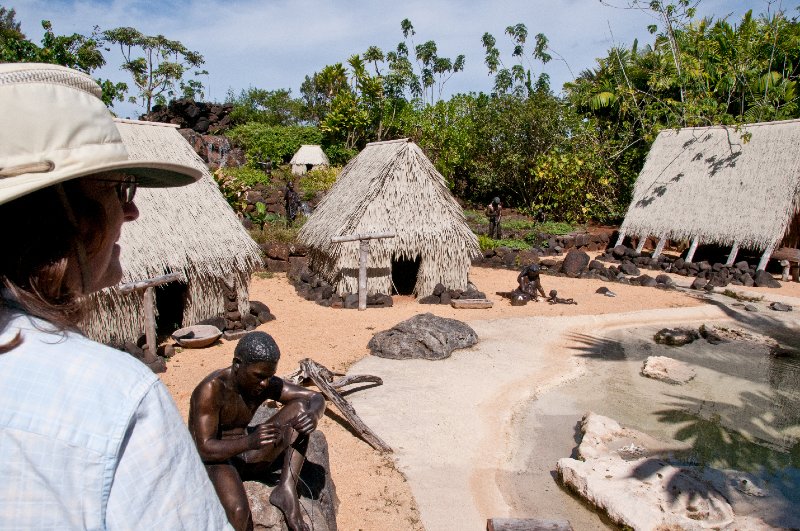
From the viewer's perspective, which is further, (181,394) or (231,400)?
(181,394)

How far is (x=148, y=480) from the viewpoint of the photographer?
0.94 metres

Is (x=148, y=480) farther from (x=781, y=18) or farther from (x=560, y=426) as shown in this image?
(x=781, y=18)

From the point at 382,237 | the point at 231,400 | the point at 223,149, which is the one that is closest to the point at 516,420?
the point at 231,400

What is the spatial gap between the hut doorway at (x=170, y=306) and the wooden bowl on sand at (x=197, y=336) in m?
0.86

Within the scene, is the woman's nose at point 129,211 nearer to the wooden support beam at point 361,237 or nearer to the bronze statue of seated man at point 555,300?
the wooden support beam at point 361,237

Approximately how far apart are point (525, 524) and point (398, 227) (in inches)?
342

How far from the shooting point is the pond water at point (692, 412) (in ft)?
18.8

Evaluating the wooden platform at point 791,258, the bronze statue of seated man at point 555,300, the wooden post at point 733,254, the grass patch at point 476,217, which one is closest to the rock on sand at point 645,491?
the bronze statue of seated man at point 555,300

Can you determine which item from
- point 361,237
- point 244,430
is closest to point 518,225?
point 361,237

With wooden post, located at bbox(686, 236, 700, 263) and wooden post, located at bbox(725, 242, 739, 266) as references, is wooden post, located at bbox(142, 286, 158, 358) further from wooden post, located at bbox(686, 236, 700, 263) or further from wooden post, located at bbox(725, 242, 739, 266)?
wooden post, located at bbox(725, 242, 739, 266)

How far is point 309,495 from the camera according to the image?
4.57m

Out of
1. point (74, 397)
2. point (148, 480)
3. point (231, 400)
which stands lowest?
point (231, 400)

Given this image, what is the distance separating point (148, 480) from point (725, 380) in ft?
32.4

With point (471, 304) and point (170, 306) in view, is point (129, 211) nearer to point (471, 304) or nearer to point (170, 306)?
Result: point (170, 306)
